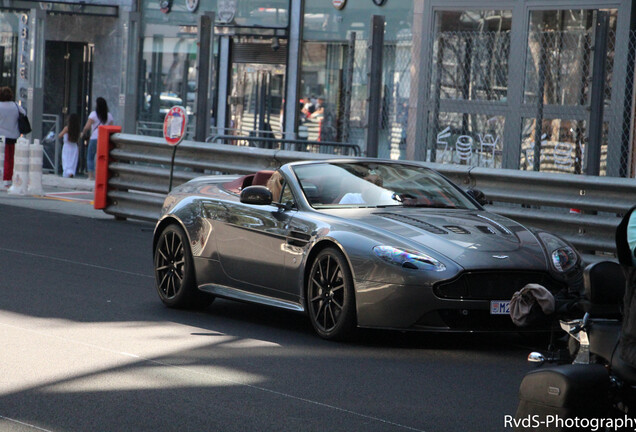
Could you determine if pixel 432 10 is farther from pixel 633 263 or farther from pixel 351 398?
pixel 633 263

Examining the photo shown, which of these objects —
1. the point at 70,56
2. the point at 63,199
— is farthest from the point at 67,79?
the point at 63,199

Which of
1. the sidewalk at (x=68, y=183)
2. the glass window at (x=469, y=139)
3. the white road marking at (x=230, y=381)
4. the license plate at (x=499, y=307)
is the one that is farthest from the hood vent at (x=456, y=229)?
the sidewalk at (x=68, y=183)

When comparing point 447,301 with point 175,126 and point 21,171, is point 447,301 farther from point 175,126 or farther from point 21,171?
point 21,171

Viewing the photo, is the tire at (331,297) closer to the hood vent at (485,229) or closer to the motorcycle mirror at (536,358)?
the hood vent at (485,229)

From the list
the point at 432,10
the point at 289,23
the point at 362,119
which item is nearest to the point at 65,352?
the point at 432,10

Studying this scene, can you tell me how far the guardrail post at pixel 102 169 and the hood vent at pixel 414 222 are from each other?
8695 millimetres

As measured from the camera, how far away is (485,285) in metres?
7.77

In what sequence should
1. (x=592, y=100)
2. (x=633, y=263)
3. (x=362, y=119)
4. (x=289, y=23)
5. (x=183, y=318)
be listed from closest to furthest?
(x=633, y=263) < (x=183, y=318) < (x=592, y=100) < (x=362, y=119) < (x=289, y=23)

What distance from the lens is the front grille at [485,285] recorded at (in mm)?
7719

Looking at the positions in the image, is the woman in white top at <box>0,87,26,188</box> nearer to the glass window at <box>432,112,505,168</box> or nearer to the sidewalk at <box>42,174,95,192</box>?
the sidewalk at <box>42,174,95,192</box>

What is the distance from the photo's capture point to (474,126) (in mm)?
15578

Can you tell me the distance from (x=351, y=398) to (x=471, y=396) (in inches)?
27.4

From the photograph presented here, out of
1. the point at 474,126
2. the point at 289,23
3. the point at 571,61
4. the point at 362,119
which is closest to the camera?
the point at 571,61

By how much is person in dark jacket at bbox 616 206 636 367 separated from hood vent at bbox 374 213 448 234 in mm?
3912
